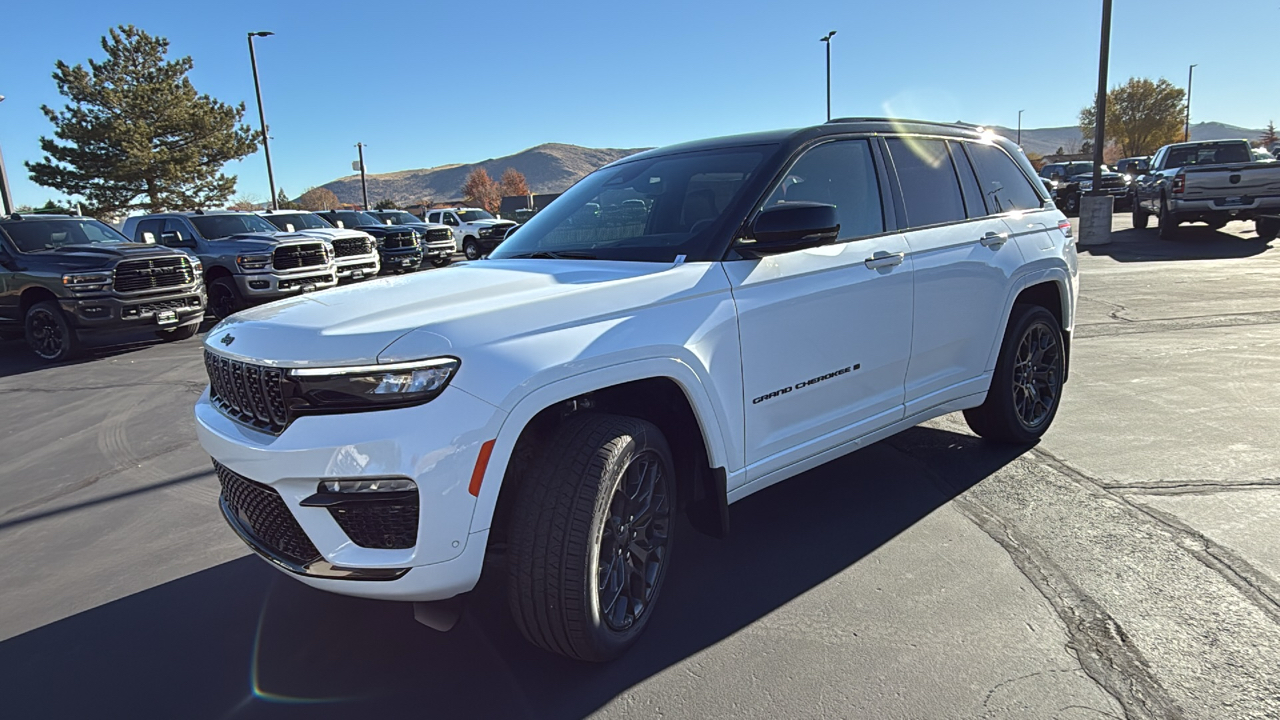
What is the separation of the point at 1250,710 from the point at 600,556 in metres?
2.02

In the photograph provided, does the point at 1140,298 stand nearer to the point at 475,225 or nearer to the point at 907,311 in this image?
the point at 907,311

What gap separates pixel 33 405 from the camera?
753 centimetres

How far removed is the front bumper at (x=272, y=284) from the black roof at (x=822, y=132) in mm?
10660

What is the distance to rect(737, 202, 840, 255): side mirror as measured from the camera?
2.98 meters

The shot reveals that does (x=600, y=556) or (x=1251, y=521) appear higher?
(x=600, y=556)

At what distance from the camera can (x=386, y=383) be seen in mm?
2301

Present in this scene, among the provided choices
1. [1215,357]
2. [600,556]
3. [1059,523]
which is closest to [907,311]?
[1059,523]

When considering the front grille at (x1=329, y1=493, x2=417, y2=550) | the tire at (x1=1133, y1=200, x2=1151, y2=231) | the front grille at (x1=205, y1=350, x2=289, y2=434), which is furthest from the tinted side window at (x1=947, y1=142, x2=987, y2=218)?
the tire at (x1=1133, y1=200, x2=1151, y2=231)

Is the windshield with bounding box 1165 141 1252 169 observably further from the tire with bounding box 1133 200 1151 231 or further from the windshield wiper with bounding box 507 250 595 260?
the windshield wiper with bounding box 507 250 595 260

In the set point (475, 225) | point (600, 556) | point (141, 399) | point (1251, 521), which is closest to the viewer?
point (600, 556)

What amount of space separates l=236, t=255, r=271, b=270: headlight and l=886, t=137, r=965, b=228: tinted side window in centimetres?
1183

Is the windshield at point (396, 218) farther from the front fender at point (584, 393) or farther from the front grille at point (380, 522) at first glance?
the front grille at point (380, 522)

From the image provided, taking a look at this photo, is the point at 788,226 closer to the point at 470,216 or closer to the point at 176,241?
the point at 176,241

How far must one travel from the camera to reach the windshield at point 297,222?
55.0 feet
